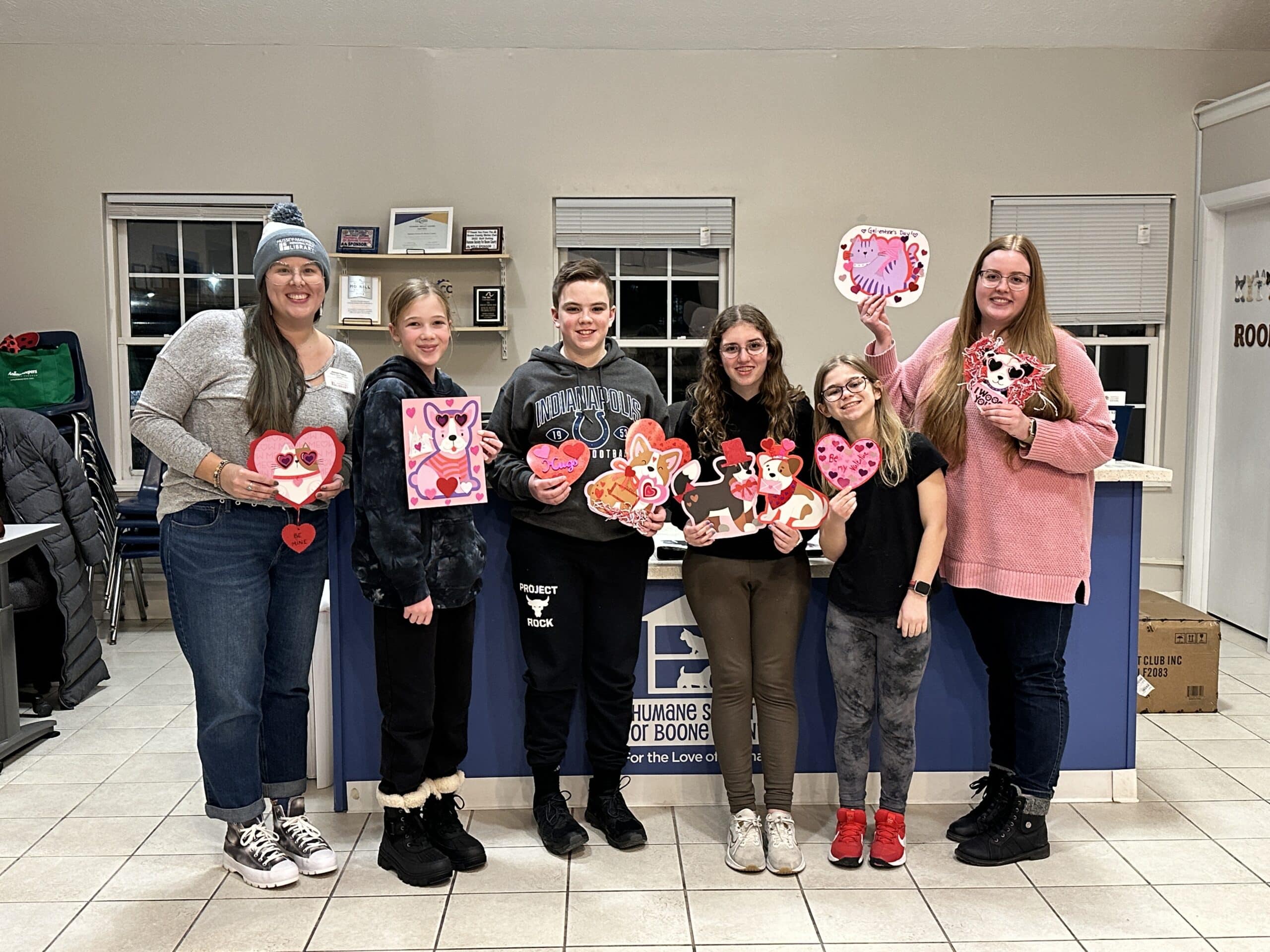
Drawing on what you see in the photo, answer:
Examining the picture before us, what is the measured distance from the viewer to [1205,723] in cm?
366

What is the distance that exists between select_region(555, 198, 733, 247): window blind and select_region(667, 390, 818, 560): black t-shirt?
2988 mm

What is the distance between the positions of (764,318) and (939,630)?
3.43 ft

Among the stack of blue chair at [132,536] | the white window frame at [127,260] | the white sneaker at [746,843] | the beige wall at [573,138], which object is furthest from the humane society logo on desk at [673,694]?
the white window frame at [127,260]

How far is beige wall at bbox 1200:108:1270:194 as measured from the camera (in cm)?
475

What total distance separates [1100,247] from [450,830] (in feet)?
15.0

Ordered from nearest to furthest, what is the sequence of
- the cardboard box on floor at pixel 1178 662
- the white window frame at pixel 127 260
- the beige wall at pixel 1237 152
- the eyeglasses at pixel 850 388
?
the eyeglasses at pixel 850 388, the cardboard box on floor at pixel 1178 662, the beige wall at pixel 1237 152, the white window frame at pixel 127 260

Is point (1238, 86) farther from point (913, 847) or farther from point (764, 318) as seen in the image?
point (913, 847)

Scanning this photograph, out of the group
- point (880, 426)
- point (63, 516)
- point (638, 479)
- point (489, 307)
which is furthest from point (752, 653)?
point (489, 307)

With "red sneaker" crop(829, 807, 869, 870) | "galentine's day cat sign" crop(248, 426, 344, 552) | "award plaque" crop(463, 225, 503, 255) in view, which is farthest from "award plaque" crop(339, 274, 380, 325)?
"red sneaker" crop(829, 807, 869, 870)

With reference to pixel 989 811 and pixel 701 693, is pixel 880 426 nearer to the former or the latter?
pixel 701 693

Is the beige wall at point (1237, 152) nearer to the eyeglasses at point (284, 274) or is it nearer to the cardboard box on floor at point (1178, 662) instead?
→ the cardboard box on floor at point (1178, 662)

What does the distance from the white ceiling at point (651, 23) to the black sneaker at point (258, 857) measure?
3.97 metres

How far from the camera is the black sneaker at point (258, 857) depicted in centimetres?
243

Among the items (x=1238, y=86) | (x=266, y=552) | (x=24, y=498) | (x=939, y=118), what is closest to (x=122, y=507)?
(x=24, y=498)
